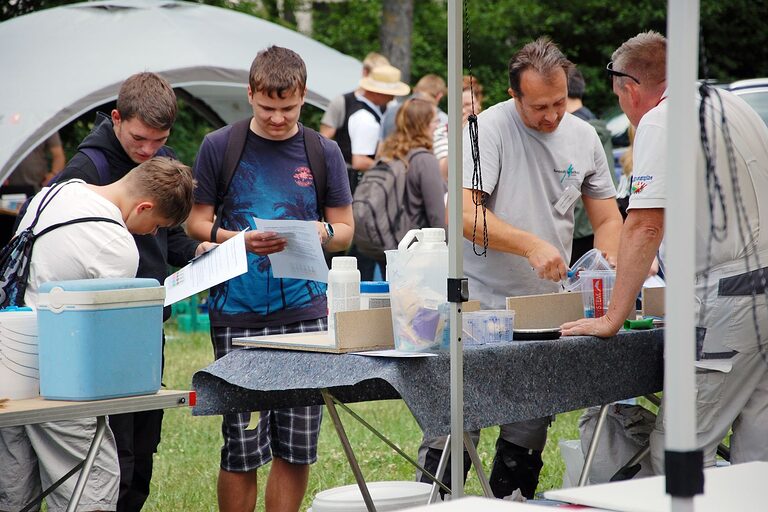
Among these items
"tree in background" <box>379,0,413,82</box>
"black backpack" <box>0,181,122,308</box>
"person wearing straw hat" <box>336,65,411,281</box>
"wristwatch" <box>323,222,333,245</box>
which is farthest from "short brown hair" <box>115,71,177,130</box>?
"tree in background" <box>379,0,413,82</box>

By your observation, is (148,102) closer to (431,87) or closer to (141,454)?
(141,454)

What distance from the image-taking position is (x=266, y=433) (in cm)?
368

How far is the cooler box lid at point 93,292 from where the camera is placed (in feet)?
8.25

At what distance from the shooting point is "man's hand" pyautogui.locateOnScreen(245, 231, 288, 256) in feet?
10.9

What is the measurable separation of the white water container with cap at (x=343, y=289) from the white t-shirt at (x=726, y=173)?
2.60ft

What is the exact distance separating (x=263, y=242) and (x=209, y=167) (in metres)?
0.50

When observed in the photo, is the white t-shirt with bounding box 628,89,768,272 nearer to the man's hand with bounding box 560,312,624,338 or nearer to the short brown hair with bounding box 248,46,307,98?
the man's hand with bounding box 560,312,624,338

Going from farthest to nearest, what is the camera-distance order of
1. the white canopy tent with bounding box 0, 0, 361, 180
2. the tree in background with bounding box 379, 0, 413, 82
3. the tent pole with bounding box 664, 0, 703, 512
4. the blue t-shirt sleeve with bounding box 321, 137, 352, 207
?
the tree in background with bounding box 379, 0, 413, 82 → the white canopy tent with bounding box 0, 0, 361, 180 → the blue t-shirt sleeve with bounding box 321, 137, 352, 207 → the tent pole with bounding box 664, 0, 703, 512

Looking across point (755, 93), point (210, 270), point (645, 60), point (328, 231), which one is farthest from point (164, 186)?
point (755, 93)

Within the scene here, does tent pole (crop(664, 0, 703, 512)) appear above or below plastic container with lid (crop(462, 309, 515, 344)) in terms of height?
above

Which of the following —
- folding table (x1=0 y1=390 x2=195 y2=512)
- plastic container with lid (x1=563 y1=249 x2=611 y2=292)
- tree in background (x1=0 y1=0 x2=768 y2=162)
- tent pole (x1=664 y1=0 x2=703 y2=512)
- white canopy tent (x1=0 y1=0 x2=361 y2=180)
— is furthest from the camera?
tree in background (x1=0 y1=0 x2=768 y2=162)

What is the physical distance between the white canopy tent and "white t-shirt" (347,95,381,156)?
1.75m

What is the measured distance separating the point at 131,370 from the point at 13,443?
1.79 feet

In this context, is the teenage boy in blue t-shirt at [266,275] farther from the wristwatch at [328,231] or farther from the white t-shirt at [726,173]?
the white t-shirt at [726,173]
